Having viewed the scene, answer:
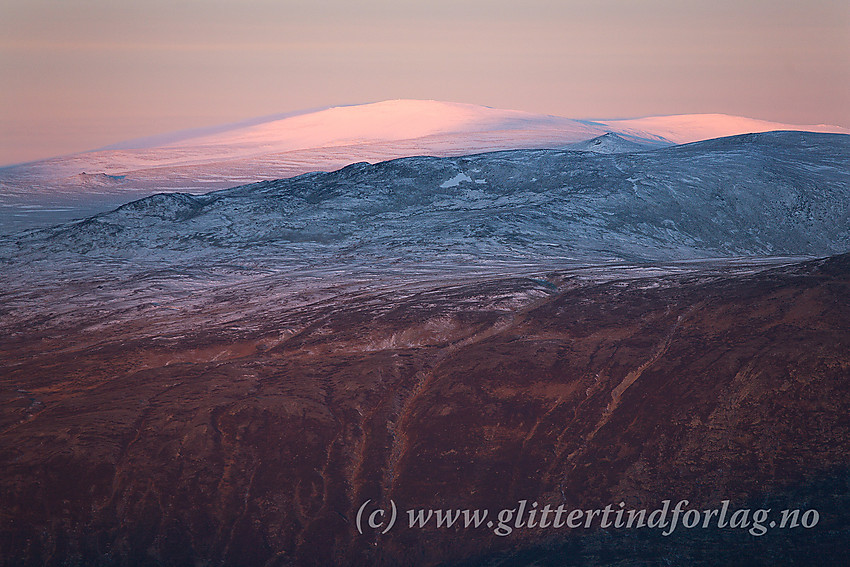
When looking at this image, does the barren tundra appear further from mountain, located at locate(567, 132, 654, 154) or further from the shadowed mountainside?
mountain, located at locate(567, 132, 654, 154)

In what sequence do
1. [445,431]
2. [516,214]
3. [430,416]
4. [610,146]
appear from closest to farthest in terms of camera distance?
[445,431], [430,416], [516,214], [610,146]

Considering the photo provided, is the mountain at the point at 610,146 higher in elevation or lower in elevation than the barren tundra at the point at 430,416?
higher

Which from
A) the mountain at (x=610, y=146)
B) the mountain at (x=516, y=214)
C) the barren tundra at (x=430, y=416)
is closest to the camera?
the barren tundra at (x=430, y=416)

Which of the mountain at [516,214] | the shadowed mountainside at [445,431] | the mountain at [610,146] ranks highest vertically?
the mountain at [610,146]

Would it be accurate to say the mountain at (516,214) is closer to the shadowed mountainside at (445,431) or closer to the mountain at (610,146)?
the mountain at (610,146)

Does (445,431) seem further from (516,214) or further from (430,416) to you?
(516,214)

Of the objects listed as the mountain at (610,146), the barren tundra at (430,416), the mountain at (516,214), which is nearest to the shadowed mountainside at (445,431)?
the barren tundra at (430,416)

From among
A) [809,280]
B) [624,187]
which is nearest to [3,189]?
[624,187]

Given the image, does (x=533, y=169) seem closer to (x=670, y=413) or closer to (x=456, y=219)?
(x=456, y=219)

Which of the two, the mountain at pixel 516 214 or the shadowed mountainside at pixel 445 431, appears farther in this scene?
the mountain at pixel 516 214

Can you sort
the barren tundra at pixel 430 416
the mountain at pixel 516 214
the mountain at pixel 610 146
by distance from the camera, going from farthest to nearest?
the mountain at pixel 610 146
the mountain at pixel 516 214
the barren tundra at pixel 430 416

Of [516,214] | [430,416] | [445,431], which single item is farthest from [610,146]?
[445,431]
